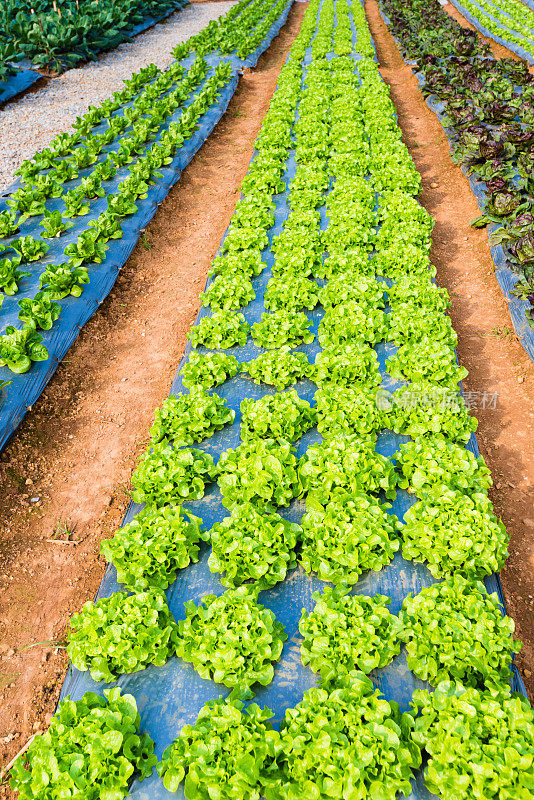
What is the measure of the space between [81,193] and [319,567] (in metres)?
10.5

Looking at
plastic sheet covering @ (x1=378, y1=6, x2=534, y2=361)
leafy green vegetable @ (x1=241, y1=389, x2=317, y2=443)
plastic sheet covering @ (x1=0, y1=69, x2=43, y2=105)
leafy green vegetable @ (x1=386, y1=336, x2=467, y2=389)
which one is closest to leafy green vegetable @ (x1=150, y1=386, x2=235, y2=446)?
leafy green vegetable @ (x1=241, y1=389, x2=317, y2=443)

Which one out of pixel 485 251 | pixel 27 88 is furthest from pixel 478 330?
pixel 27 88

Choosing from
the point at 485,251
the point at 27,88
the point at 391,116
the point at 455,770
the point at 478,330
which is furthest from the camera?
the point at 27,88

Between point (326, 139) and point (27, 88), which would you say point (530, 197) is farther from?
point (27, 88)

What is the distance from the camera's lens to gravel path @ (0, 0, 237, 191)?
15.5 m

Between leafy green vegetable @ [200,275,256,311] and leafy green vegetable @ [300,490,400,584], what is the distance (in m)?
4.56

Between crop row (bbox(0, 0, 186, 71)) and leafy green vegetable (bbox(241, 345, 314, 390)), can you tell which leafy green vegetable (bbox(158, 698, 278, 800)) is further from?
crop row (bbox(0, 0, 186, 71))

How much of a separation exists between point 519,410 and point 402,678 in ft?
17.1

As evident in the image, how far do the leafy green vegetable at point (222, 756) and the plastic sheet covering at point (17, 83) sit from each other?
22124mm

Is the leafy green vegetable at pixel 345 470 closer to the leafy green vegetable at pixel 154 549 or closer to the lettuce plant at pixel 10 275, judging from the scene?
the leafy green vegetable at pixel 154 549

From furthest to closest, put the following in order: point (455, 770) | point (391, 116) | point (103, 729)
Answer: point (391, 116)
point (103, 729)
point (455, 770)

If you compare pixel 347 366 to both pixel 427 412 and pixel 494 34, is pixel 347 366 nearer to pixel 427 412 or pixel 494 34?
pixel 427 412

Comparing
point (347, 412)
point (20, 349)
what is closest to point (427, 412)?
point (347, 412)

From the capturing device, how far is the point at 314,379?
728 cm
